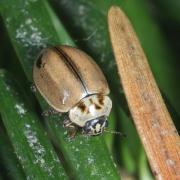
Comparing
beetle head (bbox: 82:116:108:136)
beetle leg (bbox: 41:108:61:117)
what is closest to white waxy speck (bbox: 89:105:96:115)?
beetle head (bbox: 82:116:108:136)

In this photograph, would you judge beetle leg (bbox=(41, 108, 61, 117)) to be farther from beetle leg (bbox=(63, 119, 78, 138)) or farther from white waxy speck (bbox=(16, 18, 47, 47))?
white waxy speck (bbox=(16, 18, 47, 47))

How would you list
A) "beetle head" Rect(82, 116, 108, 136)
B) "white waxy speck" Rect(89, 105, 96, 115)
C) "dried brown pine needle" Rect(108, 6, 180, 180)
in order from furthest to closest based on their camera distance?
"white waxy speck" Rect(89, 105, 96, 115)
"beetle head" Rect(82, 116, 108, 136)
"dried brown pine needle" Rect(108, 6, 180, 180)

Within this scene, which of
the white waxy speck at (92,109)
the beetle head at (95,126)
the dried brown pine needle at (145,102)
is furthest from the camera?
the white waxy speck at (92,109)

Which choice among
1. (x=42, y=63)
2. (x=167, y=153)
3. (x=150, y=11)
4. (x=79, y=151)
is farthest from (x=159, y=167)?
(x=150, y=11)

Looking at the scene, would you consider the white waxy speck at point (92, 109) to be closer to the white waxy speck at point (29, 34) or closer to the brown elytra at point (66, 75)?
the brown elytra at point (66, 75)

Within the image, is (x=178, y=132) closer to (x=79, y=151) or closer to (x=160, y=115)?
(x=160, y=115)

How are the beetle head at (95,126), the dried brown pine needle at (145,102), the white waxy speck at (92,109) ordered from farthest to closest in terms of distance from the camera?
the white waxy speck at (92,109) < the beetle head at (95,126) < the dried brown pine needle at (145,102)

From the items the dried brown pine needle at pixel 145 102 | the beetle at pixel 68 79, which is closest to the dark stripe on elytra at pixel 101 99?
the beetle at pixel 68 79

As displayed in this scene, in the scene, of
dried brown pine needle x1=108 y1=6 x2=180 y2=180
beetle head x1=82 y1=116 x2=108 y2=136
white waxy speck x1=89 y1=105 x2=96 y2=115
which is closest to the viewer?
dried brown pine needle x1=108 y1=6 x2=180 y2=180
